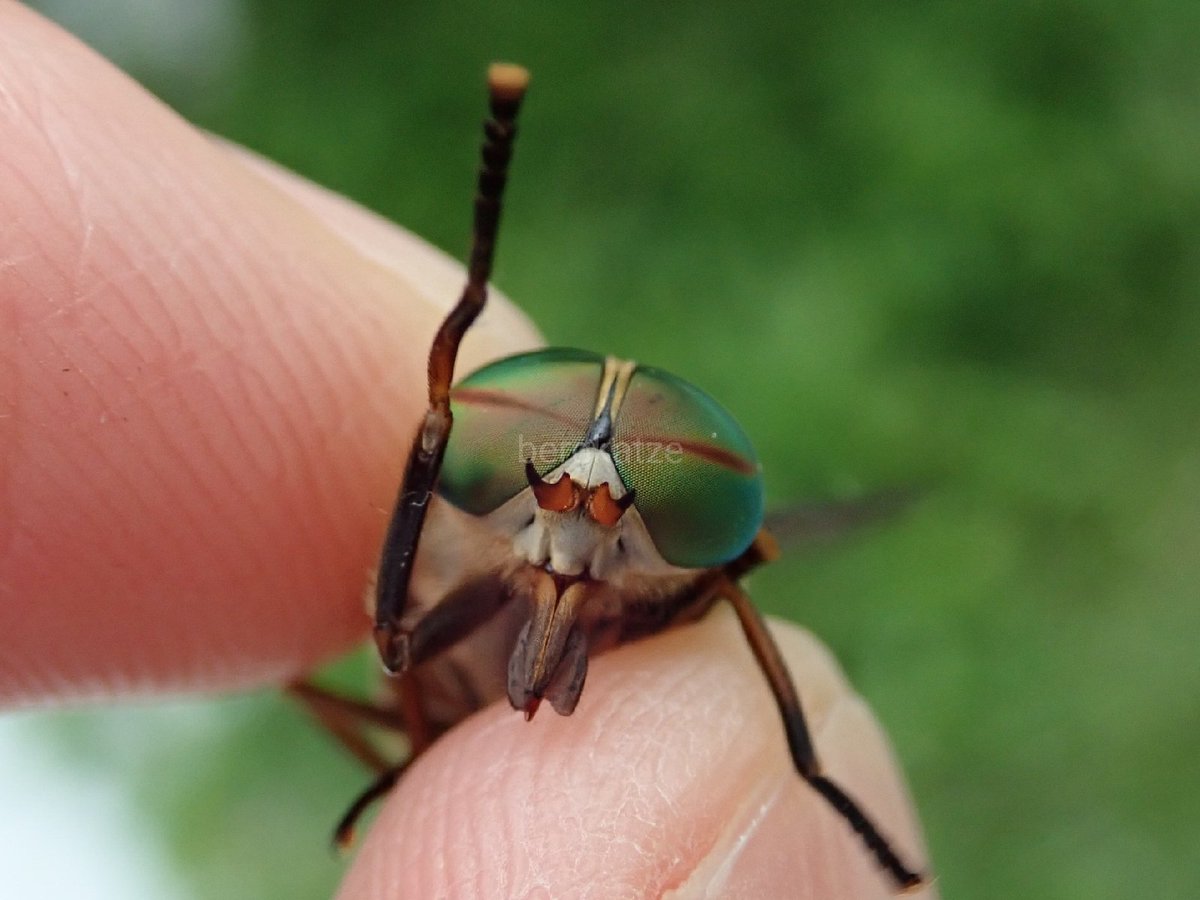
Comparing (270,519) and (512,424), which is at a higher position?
(512,424)

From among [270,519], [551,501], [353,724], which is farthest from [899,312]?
[551,501]

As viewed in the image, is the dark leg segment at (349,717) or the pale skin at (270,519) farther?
the dark leg segment at (349,717)

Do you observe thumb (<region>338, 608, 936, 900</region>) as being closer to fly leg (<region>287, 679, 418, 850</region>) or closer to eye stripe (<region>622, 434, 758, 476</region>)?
fly leg (<region>287, 679, 418, 850</region>)

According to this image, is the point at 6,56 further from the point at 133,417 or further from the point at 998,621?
the point at 998,621

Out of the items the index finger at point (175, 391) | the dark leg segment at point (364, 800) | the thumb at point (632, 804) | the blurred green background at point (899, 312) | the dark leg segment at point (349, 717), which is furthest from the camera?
the blurred green background at point (899, 312)

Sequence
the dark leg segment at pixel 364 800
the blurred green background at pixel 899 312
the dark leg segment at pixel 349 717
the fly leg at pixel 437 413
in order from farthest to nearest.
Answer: the blurred green background at pixel 899 312
the dark leg segment at pixel 349 717
the dark leg segment at pixel 364 800
the fly leg at pixel 437 413

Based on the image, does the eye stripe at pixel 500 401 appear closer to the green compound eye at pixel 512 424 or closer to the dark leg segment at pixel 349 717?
the green compound eye at pixel 512 424

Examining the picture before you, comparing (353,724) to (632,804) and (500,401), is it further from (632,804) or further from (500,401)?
(500,401)

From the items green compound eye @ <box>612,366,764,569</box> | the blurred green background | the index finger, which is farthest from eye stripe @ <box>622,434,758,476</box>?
the blurred green background

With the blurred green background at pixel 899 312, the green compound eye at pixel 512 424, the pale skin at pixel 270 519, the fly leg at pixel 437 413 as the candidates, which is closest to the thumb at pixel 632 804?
the pale skin at pixel 270 519
